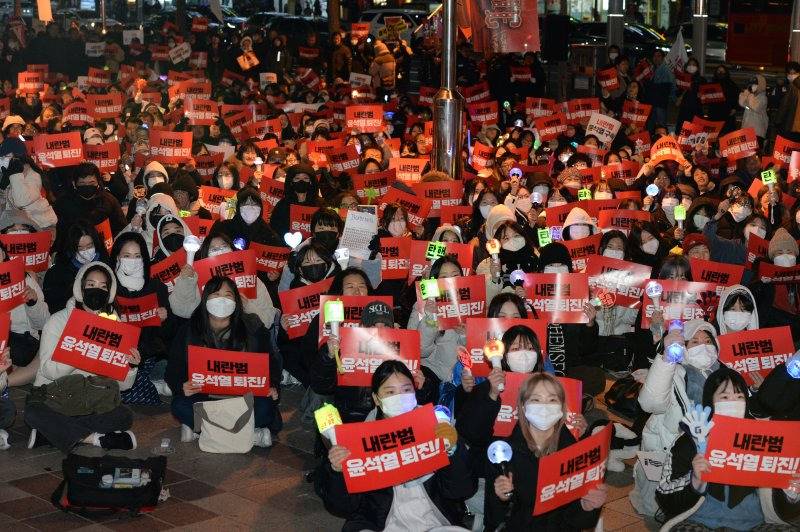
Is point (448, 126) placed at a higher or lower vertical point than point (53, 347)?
higher

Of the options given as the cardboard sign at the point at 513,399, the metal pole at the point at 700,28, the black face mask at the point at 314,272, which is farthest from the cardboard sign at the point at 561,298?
the metal pole at the point at 700,28

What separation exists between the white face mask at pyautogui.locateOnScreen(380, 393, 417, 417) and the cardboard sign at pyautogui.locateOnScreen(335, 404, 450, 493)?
270 mm

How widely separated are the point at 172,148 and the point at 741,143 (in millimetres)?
6639

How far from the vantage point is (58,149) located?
14859 mm

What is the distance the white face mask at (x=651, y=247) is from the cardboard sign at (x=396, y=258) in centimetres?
204

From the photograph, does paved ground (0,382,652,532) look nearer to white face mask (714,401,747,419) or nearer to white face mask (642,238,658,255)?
white face mask (714,401,747,419)

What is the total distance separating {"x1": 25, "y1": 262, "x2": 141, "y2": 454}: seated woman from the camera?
895cm

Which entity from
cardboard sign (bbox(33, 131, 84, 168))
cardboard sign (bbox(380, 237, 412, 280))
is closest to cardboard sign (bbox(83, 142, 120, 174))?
cardboard sign (bbox(33, 131, 84, 168))

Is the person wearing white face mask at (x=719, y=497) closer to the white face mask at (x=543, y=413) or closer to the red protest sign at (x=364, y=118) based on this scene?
the white face mask at (x=543, y=413)

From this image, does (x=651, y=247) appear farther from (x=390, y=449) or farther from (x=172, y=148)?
(x=172, y=148)

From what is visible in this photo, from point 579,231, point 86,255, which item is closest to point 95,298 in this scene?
point 86,255

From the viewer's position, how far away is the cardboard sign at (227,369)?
8.80 m

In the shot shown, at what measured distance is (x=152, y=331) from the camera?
413 inches

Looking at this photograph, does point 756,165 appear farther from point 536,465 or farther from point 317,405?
point 536,465
